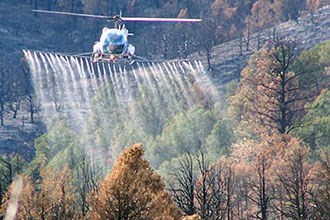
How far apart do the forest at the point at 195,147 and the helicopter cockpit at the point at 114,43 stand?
28.4 ft

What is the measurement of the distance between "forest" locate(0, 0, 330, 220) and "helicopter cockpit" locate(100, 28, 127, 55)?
28.4ft

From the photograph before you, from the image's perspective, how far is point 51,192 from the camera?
68.9 m

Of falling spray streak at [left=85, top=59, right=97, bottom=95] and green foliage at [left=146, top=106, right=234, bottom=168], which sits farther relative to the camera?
falling spray streak at [left=85, top=59, right=97, bottom=95]

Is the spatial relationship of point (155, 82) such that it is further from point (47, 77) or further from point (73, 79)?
point (47, 77)

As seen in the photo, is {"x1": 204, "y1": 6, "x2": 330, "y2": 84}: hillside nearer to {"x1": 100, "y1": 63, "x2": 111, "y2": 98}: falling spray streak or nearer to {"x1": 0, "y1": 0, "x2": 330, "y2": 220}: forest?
{"x1": 0, "y1": 0, "x2": 330, "y2": 220}: forest

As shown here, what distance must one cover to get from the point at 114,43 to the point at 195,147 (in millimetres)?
57136

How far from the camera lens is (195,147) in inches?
4439

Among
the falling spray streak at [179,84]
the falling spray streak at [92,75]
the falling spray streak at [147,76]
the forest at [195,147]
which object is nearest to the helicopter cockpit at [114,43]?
the forest at [195,147]

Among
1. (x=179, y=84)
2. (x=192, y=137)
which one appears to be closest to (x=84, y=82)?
(x=179, y=84)

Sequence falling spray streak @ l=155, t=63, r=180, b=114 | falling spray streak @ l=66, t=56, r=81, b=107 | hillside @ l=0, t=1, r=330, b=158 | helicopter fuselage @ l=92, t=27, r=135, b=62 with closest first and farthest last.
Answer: helicopter fuselage @ l=92, t=27, r=135, b=62 < falling spray streak @ l=155, t=63, r=180, b=114 < hillside @ l=0, t=1, r=330, b=158 < falling spray streak @ l=66, t=56, r=81, b=107

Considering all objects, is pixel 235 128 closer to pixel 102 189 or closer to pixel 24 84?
pixel 24 84

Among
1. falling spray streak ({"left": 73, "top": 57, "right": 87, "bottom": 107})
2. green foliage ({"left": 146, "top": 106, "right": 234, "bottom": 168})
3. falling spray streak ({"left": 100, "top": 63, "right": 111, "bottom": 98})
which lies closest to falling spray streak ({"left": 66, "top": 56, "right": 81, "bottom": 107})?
falling spray streak ({"left": 73, "top": 57, "right": 87, "bottom": 107})

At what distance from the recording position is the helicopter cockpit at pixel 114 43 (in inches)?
2231

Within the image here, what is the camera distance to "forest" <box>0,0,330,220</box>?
47.7 m
